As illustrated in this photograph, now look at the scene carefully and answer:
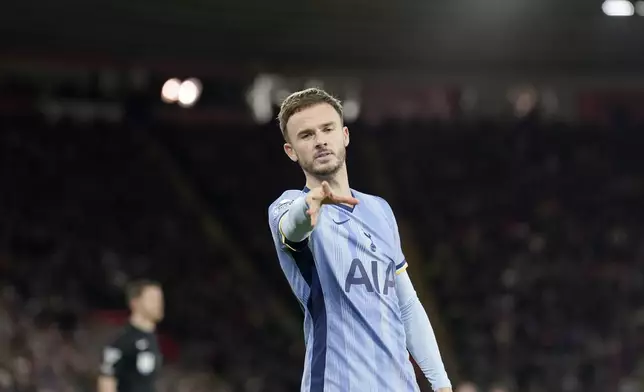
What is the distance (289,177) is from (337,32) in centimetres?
340

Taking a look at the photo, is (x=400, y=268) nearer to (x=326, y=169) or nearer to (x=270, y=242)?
(x=326, y=169)

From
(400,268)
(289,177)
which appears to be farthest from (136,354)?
(289,177)

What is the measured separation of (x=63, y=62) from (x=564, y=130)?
10.2 m

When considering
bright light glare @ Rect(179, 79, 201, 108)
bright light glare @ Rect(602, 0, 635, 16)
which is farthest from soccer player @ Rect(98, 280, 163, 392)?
bright light glare @ Rect(179, 79, 201, 108)

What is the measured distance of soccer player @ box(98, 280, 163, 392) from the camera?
6.68 metres

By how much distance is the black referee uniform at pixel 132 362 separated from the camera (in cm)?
668

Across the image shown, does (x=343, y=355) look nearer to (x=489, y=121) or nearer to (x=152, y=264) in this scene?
(x=152, y=264)

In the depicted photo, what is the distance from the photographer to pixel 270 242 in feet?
56.9

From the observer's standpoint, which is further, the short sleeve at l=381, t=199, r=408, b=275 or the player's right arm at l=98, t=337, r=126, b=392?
the player's right arm at l=98, t=337, r=126, b=392

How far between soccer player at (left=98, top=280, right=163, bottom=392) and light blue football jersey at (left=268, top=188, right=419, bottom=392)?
12.3ft

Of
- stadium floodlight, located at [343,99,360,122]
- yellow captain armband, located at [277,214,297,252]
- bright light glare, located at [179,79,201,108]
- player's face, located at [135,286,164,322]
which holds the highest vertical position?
bright light glare, located at [179,79,201,108]

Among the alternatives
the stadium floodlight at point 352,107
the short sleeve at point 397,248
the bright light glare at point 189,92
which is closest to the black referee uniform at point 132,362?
the short sleeve at point 397,248

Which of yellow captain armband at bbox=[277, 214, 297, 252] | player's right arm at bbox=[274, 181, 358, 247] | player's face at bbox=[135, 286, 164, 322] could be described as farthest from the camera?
player's face at bbox=[135, 286, 164, 322]

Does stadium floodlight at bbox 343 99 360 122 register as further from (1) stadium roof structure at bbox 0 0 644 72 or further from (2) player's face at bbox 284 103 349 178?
(2) player's face at bbox 284 103 349 178
